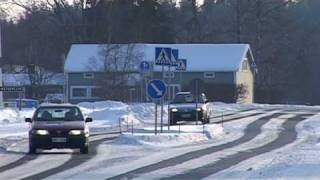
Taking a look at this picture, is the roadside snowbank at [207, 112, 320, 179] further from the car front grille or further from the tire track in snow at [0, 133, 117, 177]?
the car front grille

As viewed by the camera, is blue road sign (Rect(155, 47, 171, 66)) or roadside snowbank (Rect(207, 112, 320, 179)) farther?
blue road sign (Rect(155, 47, 171, 66))

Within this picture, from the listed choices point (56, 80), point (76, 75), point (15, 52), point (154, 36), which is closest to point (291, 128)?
point (76, 75)

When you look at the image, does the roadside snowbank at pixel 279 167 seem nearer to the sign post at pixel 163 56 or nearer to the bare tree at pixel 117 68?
the sign post at pixel 163 56

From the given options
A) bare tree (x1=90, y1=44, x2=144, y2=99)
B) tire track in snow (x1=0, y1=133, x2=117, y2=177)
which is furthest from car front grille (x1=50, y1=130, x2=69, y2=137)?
bare tree (x1=90, y1=44, x2=144, y2=99)

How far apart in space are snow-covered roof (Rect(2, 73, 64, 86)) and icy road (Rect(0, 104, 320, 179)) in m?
56.9

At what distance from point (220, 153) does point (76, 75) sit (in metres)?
58.3

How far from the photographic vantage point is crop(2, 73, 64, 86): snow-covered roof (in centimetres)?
9225

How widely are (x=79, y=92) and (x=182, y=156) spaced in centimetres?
5870

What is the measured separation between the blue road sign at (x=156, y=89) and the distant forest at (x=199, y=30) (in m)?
56.1

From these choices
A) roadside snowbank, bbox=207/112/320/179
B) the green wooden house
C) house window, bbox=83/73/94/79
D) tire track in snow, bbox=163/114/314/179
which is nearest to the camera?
roadside snowbank, bbox=207/112/320/179

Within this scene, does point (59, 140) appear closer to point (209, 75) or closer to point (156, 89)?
point (156, 89)

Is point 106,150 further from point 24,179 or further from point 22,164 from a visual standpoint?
point 24,179

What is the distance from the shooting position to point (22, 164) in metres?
19.2

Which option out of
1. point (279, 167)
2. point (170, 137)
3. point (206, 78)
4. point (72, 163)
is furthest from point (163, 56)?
point (206, 78)
